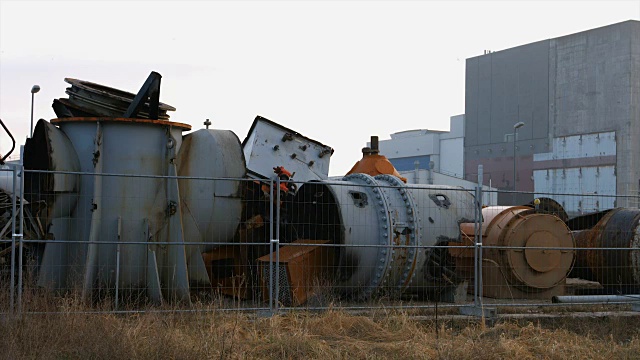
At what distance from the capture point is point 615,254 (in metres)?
13.6

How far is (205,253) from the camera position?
11.7 m

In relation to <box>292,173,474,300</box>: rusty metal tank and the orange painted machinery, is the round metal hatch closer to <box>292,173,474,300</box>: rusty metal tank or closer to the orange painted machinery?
<box>292,173,474,300</box>: rusty metal tank

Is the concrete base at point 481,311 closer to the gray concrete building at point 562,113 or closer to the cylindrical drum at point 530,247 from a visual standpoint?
the cylindrical drum at point 530,247

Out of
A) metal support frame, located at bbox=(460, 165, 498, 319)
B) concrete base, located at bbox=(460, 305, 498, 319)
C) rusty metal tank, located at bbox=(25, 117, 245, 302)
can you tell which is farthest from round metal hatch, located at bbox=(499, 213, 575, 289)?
rusty metal tank, located at bbox=(25, 117, 245, 302)

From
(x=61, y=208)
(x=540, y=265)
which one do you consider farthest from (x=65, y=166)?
(x=540, y=265)

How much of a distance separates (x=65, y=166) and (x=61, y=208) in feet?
1.79

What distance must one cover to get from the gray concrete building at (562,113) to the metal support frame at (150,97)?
1713 inches

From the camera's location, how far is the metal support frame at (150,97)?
11.1 m

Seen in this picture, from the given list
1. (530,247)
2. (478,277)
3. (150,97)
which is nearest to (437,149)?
(530,247)

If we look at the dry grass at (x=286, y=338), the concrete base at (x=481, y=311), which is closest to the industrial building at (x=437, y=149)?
the concrete base at (x=481, y=311)

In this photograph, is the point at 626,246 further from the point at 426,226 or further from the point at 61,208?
the point at 61,208

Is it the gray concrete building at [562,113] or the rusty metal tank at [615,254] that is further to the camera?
the gray concrete building at [562,113]

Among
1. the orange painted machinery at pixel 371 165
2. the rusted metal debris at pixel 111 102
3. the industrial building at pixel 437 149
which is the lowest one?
the orange painted machinery at pixel 371 165

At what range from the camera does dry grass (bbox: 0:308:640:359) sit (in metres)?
7.92
